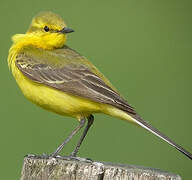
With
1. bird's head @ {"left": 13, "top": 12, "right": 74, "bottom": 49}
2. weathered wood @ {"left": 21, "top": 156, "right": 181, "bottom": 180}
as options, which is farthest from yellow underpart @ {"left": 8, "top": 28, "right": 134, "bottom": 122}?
weathered wood @ {"left": 21, "top": 156, "right": 181, "bottom": 180}

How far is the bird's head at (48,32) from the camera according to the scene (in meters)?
9.09

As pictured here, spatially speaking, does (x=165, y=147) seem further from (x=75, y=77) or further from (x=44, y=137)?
(x=75, y=77)

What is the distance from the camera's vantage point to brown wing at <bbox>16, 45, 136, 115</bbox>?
27.0ft

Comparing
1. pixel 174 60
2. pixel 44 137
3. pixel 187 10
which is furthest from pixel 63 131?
pixel 187 10

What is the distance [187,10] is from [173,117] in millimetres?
3594

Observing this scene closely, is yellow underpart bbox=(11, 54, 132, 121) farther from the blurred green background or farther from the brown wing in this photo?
the blurred green background

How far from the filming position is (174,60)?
1248 cm

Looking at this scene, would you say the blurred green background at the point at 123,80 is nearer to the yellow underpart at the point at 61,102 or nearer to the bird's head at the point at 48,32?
the yellow underpart at the point at 61,102

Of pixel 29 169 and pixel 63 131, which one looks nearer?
pixel 29 169

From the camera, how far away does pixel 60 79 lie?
28.2ft

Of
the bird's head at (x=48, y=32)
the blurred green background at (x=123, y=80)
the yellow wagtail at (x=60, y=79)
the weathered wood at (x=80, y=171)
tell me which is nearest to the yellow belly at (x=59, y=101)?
the yellow wagtail at (x=60, y=79)

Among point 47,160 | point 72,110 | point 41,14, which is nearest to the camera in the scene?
point 47,160

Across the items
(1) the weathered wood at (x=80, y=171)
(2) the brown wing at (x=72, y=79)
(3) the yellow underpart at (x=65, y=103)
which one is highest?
(2) the brown wing at (x=72, y=79)

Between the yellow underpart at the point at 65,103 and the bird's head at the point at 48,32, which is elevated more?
the bird's head at the point at 48,32
